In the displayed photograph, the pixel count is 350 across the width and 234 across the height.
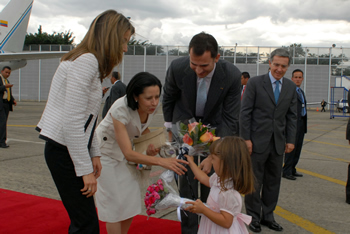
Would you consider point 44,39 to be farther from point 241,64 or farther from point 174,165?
point 174,165

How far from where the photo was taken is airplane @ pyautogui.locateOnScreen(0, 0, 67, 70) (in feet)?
62.5

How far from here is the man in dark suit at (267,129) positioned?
13.5 feet

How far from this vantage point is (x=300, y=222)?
14.0 feet

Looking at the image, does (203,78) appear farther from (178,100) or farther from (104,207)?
(104,207)

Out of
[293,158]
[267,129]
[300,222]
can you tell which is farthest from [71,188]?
[293,158]

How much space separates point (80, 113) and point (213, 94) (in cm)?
159

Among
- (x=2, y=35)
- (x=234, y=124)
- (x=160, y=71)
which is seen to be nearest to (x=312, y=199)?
(x=234, y=124)

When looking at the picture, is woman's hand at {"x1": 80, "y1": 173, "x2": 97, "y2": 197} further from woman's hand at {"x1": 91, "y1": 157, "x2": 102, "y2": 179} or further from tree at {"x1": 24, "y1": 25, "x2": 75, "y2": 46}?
tree at {"x1": 24, "y1": 25, "x2": 75, "y2": 46}

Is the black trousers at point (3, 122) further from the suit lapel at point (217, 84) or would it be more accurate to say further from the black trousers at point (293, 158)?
the suit lapel at point (217, 84)

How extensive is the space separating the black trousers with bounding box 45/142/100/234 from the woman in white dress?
62 centimetres

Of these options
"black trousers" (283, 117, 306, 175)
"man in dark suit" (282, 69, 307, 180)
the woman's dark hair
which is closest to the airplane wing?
"man in dark suit" (282, 69, 307, 180)

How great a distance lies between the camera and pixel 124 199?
2875mm

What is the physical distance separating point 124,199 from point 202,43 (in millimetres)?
1500

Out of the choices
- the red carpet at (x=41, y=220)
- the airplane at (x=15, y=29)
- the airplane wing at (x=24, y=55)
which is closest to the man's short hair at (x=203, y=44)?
the red carpet at (x=41, y=220)
